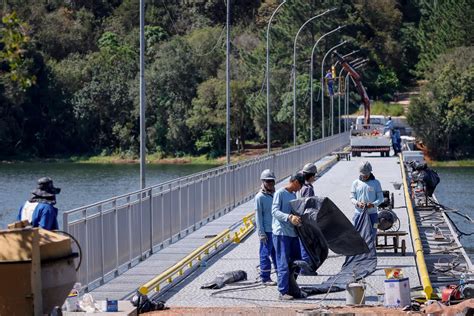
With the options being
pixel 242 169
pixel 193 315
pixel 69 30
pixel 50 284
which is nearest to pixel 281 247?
pixel 193 315

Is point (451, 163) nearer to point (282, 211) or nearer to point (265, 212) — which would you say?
point (265, 212)

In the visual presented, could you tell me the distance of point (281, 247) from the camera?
664 inches

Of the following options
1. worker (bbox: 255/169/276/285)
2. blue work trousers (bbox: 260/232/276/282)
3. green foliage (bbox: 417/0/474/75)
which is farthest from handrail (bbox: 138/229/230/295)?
green foliage (bbox: 417/0/474/75)

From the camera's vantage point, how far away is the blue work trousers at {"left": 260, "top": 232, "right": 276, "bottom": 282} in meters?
18.1

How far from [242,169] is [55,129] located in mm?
73248

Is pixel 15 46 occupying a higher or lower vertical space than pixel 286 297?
higher

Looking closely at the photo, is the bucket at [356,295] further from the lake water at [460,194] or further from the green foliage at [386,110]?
the green foliage at [386,110]

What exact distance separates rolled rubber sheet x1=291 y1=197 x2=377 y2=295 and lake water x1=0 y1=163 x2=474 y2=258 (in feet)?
66.3

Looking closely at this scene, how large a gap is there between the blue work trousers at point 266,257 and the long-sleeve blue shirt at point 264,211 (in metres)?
0.12

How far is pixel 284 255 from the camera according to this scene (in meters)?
16.8

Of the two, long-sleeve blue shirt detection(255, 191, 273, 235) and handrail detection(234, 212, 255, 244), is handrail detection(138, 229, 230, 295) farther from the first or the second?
long-sleeve blue shirt detection(255, 191, 273, 235)

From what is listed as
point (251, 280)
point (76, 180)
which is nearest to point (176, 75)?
point (76, 180)

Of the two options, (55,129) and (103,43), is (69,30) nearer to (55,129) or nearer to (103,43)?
(103,43)

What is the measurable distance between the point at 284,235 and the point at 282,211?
13.4 inches
